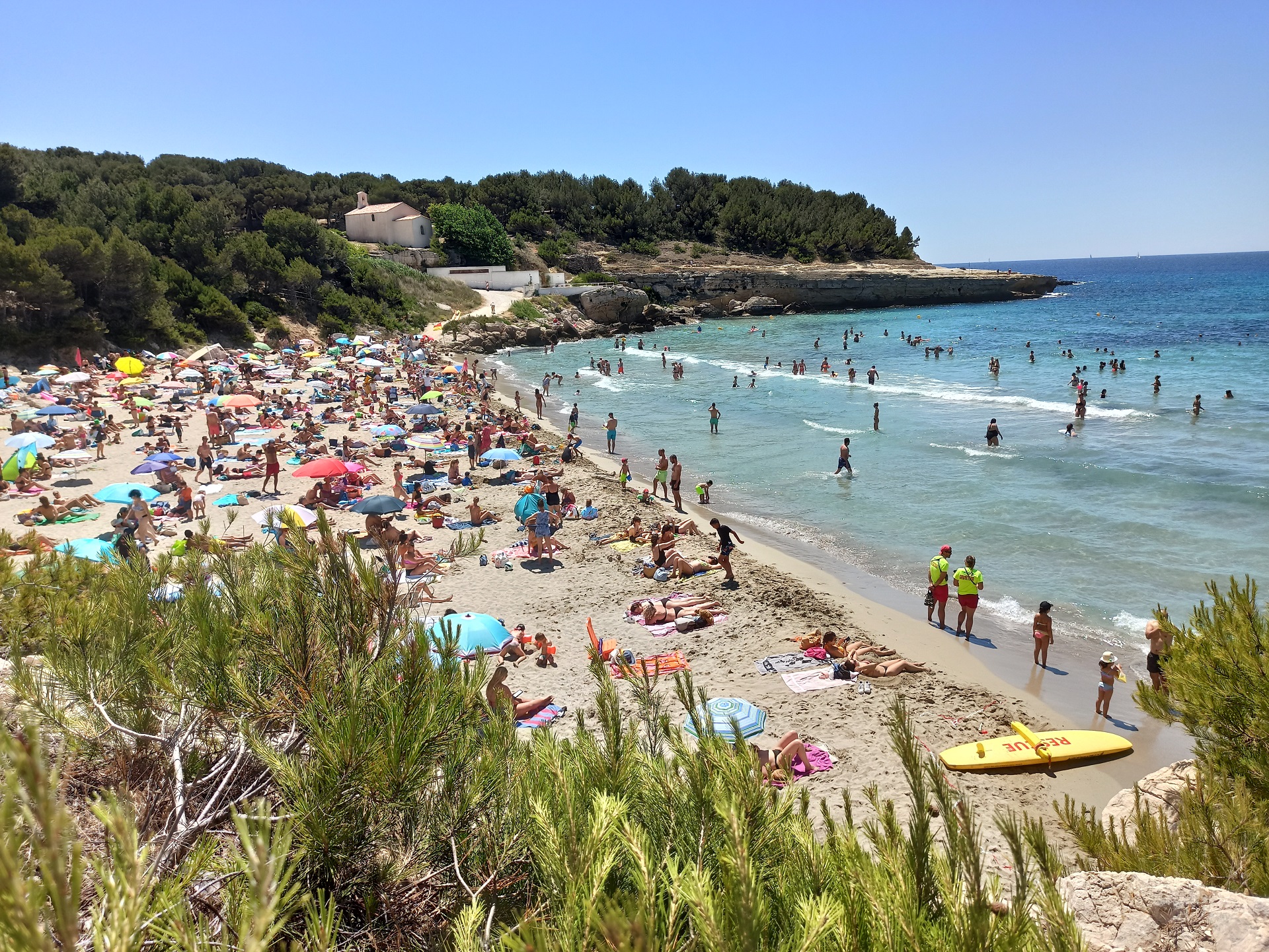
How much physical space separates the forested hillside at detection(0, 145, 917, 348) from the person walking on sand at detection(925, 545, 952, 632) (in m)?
31.7

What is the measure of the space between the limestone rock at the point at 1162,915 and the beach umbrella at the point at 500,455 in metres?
16.3

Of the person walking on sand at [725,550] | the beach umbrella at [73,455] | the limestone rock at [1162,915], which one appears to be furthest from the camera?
the beach umbrella at [73,455]

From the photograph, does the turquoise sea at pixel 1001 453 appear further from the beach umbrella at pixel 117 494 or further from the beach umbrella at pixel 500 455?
the beach umbrella at pixel 117 494

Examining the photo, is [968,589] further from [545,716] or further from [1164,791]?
[545,716]

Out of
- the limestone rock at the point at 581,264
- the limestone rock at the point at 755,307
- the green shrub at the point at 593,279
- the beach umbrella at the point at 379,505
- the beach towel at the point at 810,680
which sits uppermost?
the limestone rock at the point at 581,264

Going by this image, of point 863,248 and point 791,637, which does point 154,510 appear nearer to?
point 791,637

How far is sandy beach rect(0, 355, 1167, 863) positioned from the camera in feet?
24.4

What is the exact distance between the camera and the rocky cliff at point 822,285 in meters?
71.8

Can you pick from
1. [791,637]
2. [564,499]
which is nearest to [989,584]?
[791,637]

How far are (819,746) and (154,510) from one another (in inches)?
507

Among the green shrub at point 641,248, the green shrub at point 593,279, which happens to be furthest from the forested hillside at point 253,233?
the green shrub at point 593,279

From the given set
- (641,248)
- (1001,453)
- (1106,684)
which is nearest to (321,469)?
(1106,684)

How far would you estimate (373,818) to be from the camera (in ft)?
9.02

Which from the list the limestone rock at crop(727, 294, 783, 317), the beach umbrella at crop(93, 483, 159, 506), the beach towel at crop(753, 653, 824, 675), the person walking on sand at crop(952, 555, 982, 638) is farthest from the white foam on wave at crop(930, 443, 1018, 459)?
the limestone rock at crop(727, 294, 783, 317)
